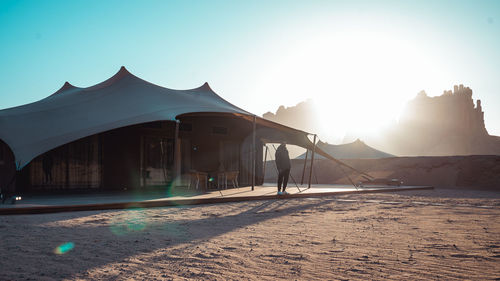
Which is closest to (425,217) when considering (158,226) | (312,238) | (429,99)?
(312,238)

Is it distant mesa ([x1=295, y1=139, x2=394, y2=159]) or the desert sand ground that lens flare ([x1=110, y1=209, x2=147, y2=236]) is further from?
distant mesa ([x1=295, y1=139, x2=394, y2=159])

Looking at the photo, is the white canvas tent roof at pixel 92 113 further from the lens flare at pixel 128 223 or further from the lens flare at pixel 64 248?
the lens flare at pixel 64 248

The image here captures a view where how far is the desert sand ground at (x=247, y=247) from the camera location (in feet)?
8.71

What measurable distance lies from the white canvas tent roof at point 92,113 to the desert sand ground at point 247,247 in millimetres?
2496

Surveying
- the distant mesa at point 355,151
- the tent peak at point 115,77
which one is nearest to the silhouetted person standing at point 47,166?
the tent peak at point 115,77

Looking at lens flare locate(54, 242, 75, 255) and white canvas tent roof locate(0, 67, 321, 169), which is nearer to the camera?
lens flare locate(54, 242, 75, 255)

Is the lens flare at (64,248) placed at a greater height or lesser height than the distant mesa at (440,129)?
lesser

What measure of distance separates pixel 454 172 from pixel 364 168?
20.5 feet

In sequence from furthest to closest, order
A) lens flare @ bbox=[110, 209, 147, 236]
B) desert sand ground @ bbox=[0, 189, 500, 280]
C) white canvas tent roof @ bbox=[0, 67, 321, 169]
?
white canvas tent roof @ bbox=[0, 67, 321, 169], lens flare @ bbox=[110, 209, 147, 236], desert sand ground @ bbox=[0, 189, 500, 280]

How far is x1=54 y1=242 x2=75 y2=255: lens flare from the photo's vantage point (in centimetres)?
326

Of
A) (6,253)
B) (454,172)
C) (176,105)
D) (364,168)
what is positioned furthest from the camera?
(364,168)

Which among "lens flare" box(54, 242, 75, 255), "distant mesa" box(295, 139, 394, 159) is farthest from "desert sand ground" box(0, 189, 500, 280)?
"distant mesa" box(295, 139, 394, 159)

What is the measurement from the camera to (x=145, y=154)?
11.2m

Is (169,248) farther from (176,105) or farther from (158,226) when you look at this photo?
(176,105)
